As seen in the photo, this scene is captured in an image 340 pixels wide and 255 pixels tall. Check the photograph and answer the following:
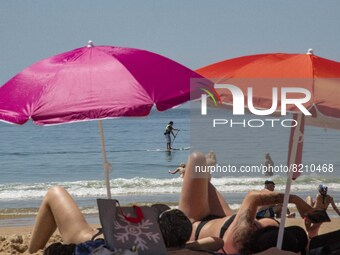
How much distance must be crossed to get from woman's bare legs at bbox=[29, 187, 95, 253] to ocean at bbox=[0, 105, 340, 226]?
517 cm

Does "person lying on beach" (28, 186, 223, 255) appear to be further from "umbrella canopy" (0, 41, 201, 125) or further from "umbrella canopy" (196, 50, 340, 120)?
"umbrella canopy" (196, 50, 340, 120)

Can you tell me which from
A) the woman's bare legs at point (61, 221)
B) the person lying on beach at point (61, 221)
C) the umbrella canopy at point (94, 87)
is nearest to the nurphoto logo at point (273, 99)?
the umbrella canopy at point (94, 87)

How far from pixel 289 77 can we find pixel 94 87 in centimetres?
138

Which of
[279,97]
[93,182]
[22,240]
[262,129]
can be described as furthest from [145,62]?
[262,129]

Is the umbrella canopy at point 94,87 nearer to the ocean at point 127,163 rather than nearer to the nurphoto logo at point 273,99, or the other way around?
the nurphoto logo at point 273,99

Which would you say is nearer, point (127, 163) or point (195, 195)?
point (195, 195)

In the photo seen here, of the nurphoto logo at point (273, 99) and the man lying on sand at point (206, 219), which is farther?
the man lying on sand at point (206, 219)

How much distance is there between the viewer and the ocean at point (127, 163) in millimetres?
20516

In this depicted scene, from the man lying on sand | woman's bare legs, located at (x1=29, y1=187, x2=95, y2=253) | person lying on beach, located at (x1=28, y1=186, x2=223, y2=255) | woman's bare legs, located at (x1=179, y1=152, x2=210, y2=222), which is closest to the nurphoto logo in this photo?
the man lying on sand

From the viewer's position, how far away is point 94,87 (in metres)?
5.11

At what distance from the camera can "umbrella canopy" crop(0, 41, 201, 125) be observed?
492 cm

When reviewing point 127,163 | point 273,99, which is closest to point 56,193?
point 273,99

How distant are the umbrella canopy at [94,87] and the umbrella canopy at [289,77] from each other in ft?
1.26

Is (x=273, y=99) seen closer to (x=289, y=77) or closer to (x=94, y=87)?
(x=289, y=77)
